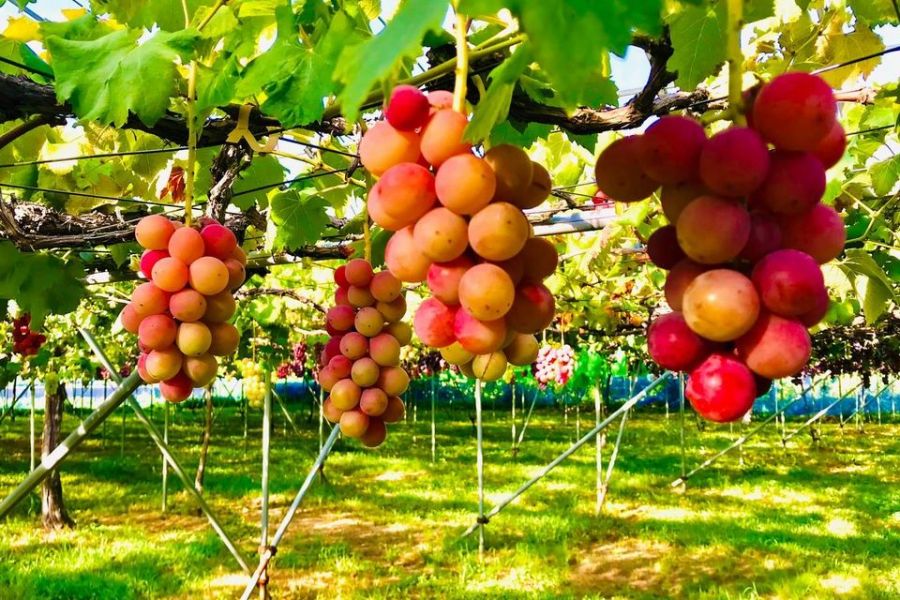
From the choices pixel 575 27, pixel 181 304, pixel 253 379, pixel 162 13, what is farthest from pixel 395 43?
pixel 253 379

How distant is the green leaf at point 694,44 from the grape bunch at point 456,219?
22.5 inches

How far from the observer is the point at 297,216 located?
7.64 feet

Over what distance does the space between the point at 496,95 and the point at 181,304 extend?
751mm

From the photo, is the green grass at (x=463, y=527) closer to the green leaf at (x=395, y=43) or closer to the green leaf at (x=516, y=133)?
the green leaf at (x=516, y=133)

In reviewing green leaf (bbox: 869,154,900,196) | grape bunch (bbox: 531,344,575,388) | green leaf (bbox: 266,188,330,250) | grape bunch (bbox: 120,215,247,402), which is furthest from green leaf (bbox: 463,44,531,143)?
grape bunch (bbox: 531,344,575,388)

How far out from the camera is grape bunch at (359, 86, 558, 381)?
646 millimetres

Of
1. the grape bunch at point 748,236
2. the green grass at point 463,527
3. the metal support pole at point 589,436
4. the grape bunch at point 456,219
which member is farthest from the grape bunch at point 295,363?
the grape bunch at point 748,236

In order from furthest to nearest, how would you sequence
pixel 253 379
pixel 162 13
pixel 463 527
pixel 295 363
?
pixel 295 363 < pixel 253 379 < pixel 463 527 < pixel 162 13

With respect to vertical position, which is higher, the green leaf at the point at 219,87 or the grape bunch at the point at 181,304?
the green leaf at the point at 219,87

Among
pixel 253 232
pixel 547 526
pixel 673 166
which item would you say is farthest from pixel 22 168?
pixel 547 526

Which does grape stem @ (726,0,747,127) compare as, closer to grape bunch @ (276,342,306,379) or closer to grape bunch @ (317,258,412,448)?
grape bunch @ (317,258,412,448)

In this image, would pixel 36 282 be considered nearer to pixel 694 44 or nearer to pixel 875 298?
pixel 694 44

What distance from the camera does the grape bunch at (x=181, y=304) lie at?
1203mm

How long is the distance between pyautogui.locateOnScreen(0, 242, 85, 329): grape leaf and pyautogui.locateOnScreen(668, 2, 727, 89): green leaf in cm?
195
